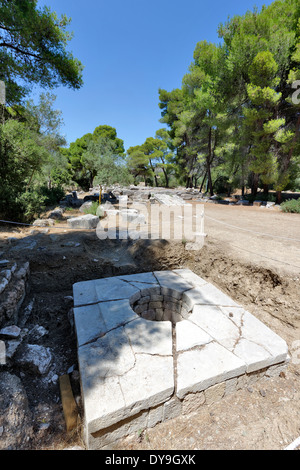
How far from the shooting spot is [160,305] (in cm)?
272

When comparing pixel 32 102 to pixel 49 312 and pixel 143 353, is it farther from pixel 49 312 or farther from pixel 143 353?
pixel 143 353

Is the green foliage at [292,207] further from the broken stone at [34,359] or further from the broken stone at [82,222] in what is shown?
the broken stone at [34,359]

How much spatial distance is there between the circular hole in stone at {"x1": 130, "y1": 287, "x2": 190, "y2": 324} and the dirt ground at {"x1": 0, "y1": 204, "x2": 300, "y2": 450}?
921 mm

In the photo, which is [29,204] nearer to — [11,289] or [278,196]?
[11,289]

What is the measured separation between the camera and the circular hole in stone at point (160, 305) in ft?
8.49

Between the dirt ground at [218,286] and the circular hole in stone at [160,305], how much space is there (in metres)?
0.92

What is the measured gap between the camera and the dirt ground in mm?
1396

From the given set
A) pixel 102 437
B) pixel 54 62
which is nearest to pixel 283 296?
pixel 102 437

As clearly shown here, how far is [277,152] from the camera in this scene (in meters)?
9.38

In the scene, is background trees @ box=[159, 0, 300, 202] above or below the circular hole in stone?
above

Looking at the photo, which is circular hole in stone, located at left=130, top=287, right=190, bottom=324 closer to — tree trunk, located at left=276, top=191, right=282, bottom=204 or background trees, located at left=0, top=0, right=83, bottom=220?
background trees, located at left=0, top=0, right=83, bottom=220

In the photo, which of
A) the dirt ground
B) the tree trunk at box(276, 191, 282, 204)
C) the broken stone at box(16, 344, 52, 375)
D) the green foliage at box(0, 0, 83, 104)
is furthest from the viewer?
the tree trunk at box(276, 191, 282, 204)

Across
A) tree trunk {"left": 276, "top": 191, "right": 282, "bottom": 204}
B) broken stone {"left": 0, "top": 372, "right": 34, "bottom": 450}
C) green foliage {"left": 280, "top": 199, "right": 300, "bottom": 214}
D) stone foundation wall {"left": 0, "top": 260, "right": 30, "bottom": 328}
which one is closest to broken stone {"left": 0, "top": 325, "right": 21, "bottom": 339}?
stone foundation wall {"left": 0, "top": 260, "right": 30, "bottom": 328}

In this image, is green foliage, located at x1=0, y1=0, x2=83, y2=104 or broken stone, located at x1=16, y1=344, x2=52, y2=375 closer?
broken stone, located at x1=16, y1=344, x2=52, y2=375
